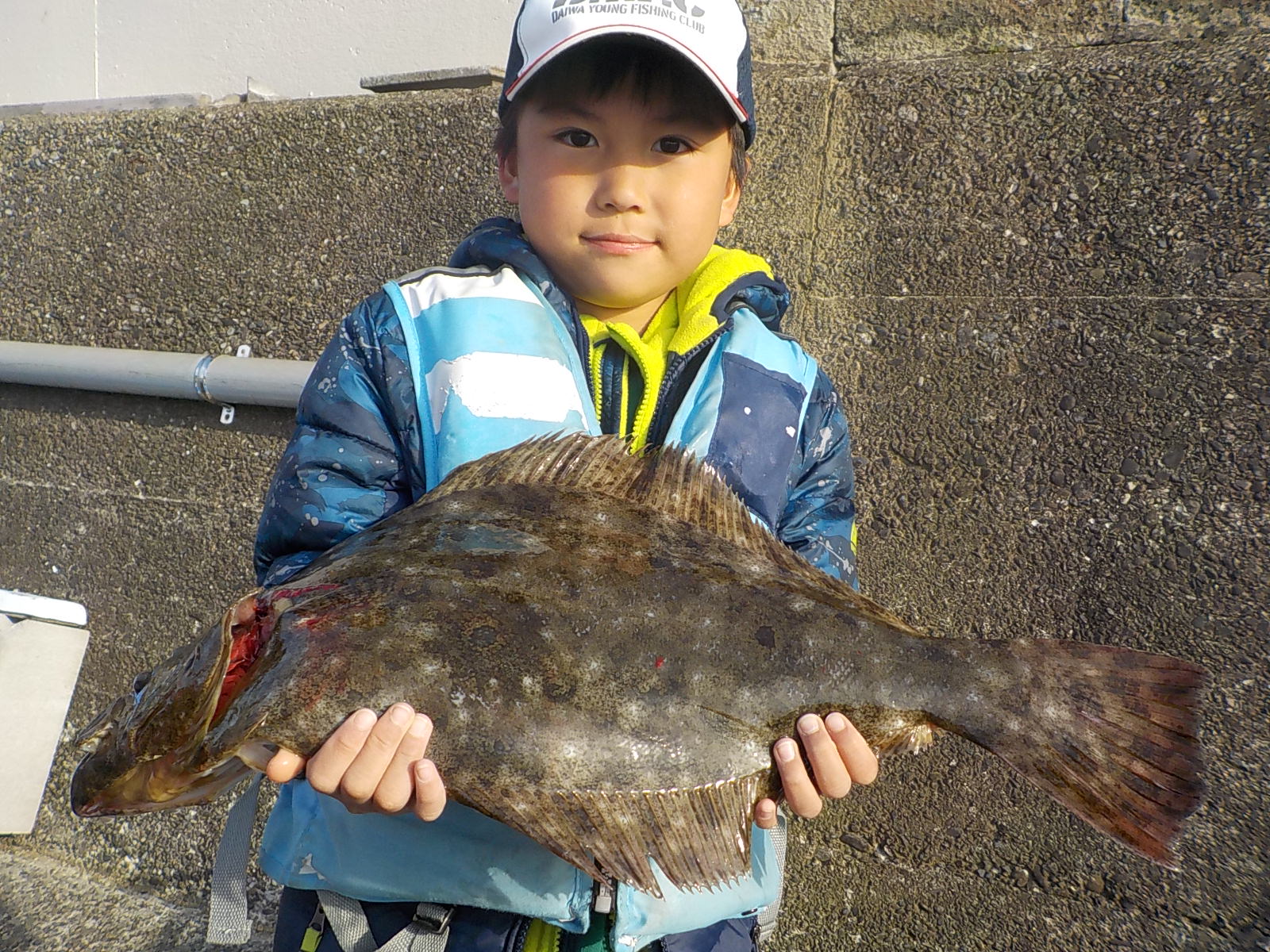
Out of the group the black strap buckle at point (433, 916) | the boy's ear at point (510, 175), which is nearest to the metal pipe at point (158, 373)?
the boy's ear at point (510, 175)

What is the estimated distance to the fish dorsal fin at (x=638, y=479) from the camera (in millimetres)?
1730

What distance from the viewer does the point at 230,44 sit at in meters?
3.87

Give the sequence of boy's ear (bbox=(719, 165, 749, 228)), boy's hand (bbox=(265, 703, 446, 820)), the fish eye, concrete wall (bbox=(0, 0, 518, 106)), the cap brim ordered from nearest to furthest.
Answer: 1. boy's hand (bbox=(265, 703, 446, 820))
2. the fish eye
3. the cap brim
4. boy's ear (bbox=(719, 165, 749, 228))
5. concrete wall (bbox=(0, 0, 518, 106))

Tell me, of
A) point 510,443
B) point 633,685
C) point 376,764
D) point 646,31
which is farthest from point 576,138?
point 376,764

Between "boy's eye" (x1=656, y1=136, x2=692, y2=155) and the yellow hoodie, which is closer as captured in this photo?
"boy's eye" (x1=656, y1=136, x2=692, y2=155)

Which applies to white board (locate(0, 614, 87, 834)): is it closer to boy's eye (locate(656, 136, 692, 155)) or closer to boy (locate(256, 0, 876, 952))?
boy (locate(256, 0, 876, 952))

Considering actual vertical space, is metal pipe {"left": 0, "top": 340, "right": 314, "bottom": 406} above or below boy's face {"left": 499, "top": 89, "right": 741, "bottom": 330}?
below

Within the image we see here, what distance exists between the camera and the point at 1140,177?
7.93 feet

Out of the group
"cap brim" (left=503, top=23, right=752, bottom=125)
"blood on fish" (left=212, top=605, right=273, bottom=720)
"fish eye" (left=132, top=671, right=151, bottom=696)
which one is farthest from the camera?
"cap brim" (left=503, top=23, right=752, bottom=125)

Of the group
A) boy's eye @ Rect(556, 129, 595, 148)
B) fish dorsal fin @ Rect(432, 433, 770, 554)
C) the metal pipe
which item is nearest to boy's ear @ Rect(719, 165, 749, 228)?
boy's eye @ Rect(556, 129, 595, 148)

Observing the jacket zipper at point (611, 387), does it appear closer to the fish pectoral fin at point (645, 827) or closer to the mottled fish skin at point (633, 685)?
the mottled fish skin at point (633, 685)

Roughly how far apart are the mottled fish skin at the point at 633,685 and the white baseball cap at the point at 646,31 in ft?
3.05

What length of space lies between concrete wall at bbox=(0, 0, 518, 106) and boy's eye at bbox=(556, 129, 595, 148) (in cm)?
164

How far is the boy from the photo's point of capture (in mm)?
1731
